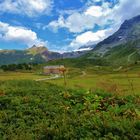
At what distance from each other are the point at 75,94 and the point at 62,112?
243 cm

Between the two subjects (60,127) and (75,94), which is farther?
(75,94)

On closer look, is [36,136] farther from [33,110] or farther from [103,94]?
[103,94]

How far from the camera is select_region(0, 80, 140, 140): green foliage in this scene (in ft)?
31.7

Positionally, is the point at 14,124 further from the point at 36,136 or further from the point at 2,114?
the point at 36,136

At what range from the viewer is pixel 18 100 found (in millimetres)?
15977

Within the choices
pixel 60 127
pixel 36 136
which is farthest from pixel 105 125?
pixel 36 136

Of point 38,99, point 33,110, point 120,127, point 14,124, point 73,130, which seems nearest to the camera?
point 120,127

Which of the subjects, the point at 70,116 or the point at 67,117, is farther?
the point at 70,116

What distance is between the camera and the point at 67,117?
474 inches

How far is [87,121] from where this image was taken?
10531mm

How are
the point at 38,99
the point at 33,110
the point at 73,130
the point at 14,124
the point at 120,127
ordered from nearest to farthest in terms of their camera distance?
the point at 120,127 → the point at 73,130 → the point at 14,124 → the point at 33,110 → the point at 38,99

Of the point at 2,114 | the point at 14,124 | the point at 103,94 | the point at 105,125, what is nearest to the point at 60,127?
the point at 105,125

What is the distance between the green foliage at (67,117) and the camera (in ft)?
31.7

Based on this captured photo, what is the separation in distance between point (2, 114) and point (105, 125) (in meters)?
5.97
